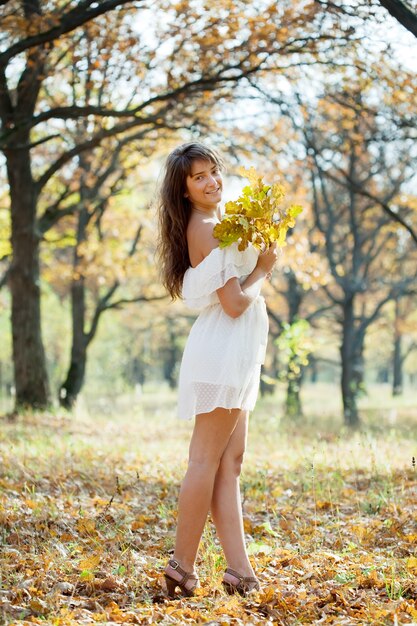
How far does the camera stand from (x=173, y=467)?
6.44 meters

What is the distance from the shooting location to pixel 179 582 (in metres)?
3.36

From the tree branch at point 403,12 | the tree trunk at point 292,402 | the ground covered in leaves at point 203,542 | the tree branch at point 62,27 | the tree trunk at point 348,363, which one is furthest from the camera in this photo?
the tree trunk at point 292,402

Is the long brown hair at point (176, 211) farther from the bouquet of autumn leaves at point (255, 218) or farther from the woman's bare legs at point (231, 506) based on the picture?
the woman's bare legs at point (231, 506)

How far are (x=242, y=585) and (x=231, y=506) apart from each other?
0.37m

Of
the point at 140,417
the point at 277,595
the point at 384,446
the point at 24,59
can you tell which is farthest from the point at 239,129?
the point at 277,595

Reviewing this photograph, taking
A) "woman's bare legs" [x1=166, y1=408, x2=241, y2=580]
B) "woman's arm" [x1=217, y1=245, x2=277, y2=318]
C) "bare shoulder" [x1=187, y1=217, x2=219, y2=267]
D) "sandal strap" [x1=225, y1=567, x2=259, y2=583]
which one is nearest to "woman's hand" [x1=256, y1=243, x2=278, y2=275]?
"woman's arm" [x1=217, y1=245, x2=277, y2=318]

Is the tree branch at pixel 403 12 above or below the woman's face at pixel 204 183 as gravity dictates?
above

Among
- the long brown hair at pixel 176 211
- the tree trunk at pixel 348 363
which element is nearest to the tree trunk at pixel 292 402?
the tree trunk at pixel 348 363

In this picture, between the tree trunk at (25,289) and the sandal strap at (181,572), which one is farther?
the tree trunk at (25,289)

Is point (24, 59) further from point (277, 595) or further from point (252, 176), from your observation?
point (277, 595)

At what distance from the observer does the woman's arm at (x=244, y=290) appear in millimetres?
3365

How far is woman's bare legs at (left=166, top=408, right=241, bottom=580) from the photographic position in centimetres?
341

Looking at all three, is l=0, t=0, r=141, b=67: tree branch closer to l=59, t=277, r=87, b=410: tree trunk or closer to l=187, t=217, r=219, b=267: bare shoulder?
l=187, t=217, r=219, b=267: bare shoulder

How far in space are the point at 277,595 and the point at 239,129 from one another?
32.0 feet
